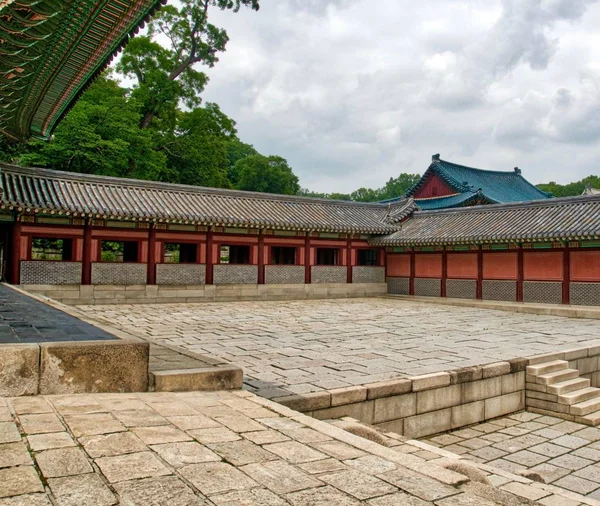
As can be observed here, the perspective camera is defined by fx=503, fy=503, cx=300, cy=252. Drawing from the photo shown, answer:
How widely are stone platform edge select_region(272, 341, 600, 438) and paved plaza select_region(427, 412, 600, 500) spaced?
0.22 meters

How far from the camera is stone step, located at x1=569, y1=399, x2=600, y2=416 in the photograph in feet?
24.9

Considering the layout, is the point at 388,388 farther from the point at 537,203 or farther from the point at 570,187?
the point at 570,187

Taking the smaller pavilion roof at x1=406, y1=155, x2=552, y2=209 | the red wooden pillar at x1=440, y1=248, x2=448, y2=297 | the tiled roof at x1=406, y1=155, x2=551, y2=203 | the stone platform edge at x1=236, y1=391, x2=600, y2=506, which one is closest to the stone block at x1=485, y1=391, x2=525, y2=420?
the stone platform edge at x1=236, y1=391, x2=600, y2=506

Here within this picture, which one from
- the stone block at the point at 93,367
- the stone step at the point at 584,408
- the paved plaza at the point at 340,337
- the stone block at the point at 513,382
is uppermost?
the stone block at the point at 93,367

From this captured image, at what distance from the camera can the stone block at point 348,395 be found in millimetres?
5520

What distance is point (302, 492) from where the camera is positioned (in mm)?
2697

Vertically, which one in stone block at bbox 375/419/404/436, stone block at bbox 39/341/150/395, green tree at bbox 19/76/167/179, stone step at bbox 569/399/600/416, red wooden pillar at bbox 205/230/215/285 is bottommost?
stone step at bbox 569/399/600/416

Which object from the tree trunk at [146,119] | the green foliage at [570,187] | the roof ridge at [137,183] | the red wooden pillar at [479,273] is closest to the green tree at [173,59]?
the tree trunk at [146,119]

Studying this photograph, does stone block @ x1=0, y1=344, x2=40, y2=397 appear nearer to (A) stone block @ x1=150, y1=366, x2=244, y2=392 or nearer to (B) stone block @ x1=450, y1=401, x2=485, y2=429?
(A) stone block @ x1=150, y1=366, x2=244, y2=392

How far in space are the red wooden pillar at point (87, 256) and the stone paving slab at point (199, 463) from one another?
13.8 metres

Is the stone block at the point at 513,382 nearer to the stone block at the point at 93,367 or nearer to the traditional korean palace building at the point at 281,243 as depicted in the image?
the stone block at the point at 93,367

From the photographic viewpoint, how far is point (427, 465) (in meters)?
3.35

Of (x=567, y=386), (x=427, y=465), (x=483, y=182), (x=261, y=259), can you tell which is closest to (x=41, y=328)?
(x=427, y=465)

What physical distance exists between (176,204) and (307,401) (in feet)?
49.8
